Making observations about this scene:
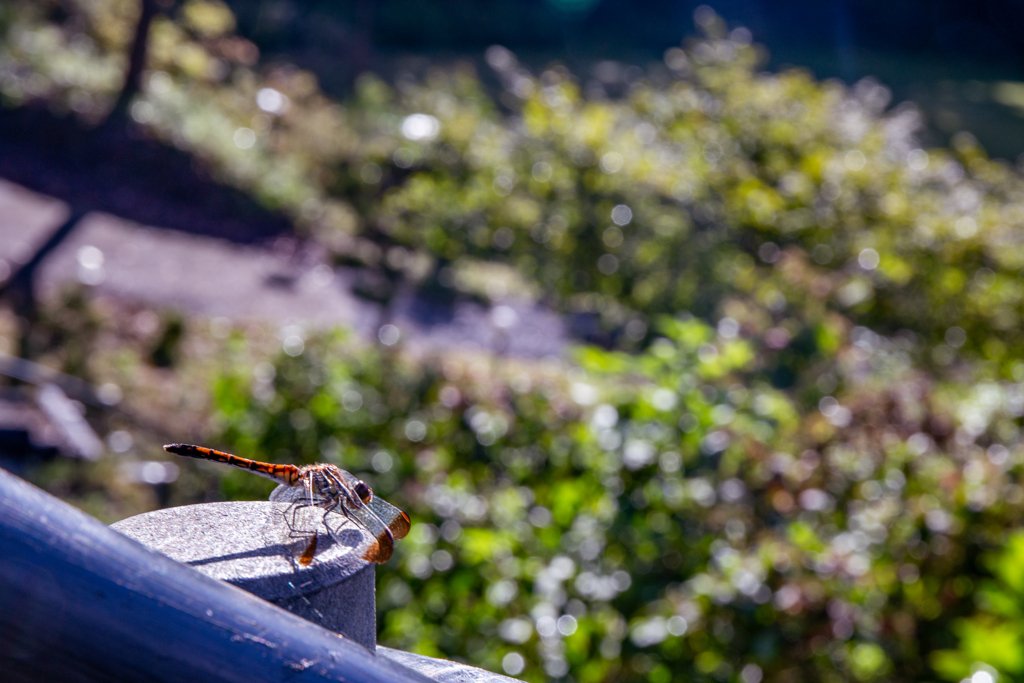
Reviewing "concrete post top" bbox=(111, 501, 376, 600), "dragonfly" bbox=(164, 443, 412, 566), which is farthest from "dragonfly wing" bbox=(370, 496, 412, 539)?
"concrete post top" bbox=(111, 501, 376, 600)

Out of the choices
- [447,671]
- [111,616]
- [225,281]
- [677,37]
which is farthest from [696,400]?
[677,37]

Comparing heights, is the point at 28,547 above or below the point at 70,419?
above

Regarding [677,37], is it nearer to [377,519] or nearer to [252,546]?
[377,519]

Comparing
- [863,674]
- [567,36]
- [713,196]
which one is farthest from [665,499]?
[567,36]

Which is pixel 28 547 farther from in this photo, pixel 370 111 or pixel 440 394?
pixel 370 111

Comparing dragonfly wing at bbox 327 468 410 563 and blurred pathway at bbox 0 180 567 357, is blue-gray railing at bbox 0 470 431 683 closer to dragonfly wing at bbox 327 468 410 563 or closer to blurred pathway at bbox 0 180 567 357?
dragonfly wing at bbox 327 468 410 563

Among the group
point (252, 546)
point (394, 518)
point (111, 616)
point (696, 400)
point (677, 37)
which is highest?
point (111, 616)

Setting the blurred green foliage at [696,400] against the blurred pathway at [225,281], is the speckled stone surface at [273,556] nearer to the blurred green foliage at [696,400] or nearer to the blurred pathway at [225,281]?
the blurred green foliage at [696,400]
